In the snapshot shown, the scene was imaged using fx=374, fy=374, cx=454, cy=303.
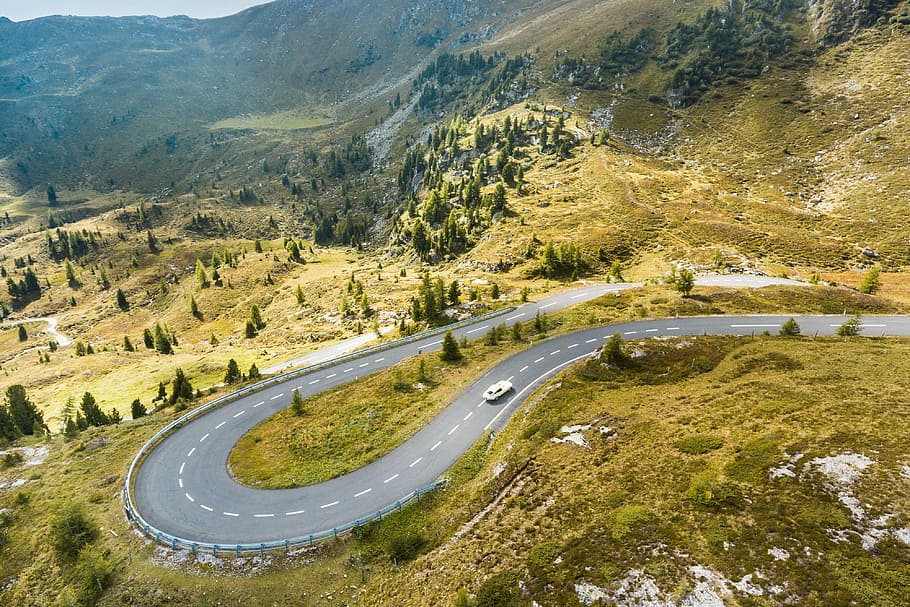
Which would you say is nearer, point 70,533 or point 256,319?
point 70,533

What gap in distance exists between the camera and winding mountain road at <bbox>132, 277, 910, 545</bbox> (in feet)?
89.7

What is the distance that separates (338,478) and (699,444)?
26.6 metres

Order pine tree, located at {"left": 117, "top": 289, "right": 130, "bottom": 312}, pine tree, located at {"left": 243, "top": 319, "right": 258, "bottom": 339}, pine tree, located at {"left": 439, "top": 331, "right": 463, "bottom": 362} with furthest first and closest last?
1. pine tree, located at {"left": 117, "top": 289, "right": 130, "bottom": 312}
2. pine tree, located at {"left": 243, "top": 319, "right": 258, "bottom": 339}
3. pine tree, located at {"left": 439, "top": 331, "right": 463, "bottom": 362}

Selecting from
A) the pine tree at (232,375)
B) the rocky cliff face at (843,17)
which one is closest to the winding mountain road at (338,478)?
the pine tree at (232,375)

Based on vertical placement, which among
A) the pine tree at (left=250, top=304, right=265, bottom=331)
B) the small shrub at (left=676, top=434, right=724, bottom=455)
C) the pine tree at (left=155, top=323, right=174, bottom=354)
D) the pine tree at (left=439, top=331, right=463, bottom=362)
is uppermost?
the small shrub at (left=676, top=434, right=724, bottom=455)

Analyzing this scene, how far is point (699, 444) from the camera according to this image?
2412 centimetres

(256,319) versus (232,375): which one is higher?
(232,375)

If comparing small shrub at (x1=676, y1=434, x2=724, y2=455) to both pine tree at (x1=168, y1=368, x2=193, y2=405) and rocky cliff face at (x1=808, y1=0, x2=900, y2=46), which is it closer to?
pine tree at (x1=168, y1=368, x2=193, y2=405)

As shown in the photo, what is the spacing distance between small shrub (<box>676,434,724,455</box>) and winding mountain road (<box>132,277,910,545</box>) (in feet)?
48.7

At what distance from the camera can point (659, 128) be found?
154250 millimetres

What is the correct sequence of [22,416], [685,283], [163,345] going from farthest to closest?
[163,345]
[685,283]
[22,416]

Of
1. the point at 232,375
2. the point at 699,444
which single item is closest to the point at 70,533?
the point at 232,375

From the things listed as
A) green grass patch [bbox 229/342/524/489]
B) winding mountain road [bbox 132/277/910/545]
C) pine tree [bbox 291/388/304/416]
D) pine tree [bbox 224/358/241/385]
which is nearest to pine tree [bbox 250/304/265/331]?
pine tree [bbox 224/358/241/385]

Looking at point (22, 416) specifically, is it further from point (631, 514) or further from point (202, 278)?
point (202, 278)
